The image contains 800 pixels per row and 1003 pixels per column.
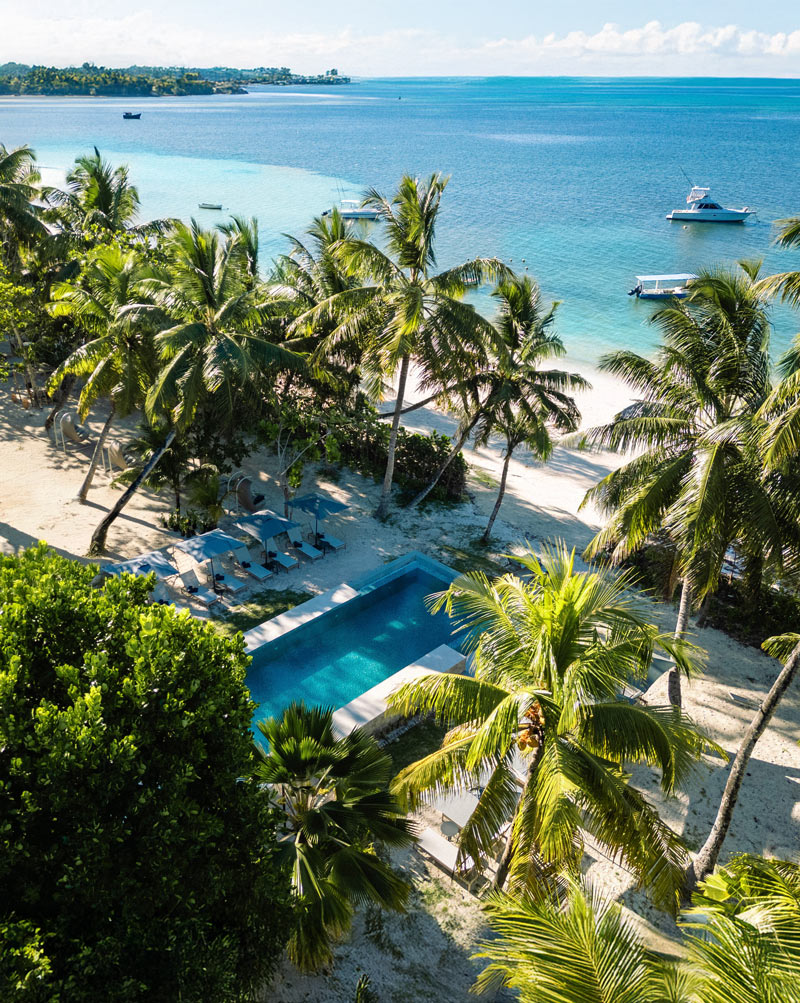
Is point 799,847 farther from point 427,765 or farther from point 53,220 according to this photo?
point 53,220

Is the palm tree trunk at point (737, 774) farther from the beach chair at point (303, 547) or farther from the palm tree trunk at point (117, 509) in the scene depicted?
the palm tree trunk at point (117, 509)

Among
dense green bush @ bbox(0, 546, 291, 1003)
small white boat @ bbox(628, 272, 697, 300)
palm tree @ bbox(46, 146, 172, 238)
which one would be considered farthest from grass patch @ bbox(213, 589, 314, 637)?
small white boat @ bbox(628, 272, 697, 300)

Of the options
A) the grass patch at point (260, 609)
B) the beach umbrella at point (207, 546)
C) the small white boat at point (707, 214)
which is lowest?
the grass patch at point (260, 609)

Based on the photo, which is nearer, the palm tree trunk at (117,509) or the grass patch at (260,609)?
the grass patch at (260,609)

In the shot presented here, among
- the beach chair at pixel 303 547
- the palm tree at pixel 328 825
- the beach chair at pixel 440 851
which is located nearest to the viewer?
the palm tree at pixel 328 825

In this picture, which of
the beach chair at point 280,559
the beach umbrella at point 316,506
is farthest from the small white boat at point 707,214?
the beach chair at point 280,559

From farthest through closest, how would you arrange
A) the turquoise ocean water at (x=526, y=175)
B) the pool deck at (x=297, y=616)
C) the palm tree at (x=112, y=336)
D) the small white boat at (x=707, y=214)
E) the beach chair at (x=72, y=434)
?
1. the small white boat at (x=707, y=214)
2. the turquoise ocean water at (x=526, y=175)
3. the beach chair at (x=72, y=434)
4. the palm tree at (x=112, y=336)
5. the pool deck at (x=297, y=616)

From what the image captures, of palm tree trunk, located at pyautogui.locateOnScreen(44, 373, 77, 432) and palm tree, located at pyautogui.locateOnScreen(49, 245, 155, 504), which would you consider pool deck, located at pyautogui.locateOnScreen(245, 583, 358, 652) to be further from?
palm tree trunk, located at pyautogui.locateOnScreen(44, 373, 77, 432)
